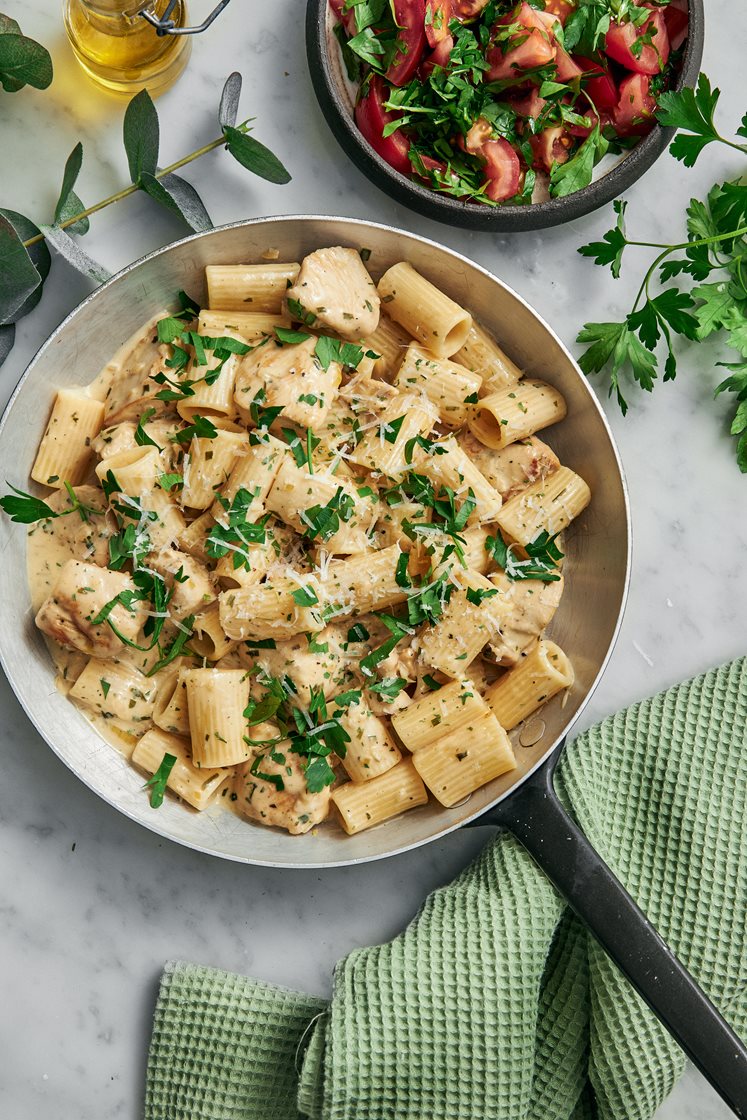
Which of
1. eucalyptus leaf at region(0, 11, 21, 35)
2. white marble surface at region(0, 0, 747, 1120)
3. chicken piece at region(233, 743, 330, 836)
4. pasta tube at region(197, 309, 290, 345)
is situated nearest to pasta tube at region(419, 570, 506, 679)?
chicken piece at region(233, 743, 330, 836)

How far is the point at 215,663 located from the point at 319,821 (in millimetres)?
468

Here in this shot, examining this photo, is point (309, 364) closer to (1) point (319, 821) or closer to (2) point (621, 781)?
(1) point (319, 821)

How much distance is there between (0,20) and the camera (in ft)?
7.69

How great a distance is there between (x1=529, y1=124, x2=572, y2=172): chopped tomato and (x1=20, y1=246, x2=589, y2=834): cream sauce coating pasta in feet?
1.43

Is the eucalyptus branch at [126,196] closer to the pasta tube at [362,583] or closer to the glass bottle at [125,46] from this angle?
the glass bottle at [125,46]

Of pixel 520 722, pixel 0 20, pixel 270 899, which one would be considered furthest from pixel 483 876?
pixel 0 20

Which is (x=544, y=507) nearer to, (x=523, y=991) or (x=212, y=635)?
(x=212, y=635)

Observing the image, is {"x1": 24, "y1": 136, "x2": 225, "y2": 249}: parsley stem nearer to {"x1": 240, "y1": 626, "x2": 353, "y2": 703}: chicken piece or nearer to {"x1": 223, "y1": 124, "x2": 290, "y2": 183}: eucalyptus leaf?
{"x1": 223, "y1": 124, "x2": 290, "y2": 183}: eucalyptus leaf

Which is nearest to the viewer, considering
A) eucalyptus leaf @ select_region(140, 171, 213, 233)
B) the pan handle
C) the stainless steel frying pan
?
the pan handle

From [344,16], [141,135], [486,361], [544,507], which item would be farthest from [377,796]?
[344,16]

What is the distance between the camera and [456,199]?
8.11 feet

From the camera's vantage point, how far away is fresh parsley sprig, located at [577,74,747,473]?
2443 millimetres

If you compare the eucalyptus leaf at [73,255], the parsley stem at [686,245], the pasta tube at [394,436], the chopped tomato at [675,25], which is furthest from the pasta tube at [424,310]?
the chopped tomato at [675,25]

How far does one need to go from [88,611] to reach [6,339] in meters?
0.74
